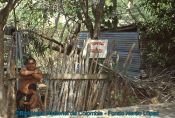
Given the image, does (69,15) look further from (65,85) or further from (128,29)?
(65,85)

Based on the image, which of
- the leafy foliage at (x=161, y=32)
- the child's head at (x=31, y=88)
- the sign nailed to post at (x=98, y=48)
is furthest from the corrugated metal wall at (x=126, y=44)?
the child's head at (x=31, y=88)

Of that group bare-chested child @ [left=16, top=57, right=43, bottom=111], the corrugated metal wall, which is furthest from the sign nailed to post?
the corrugated metal wall

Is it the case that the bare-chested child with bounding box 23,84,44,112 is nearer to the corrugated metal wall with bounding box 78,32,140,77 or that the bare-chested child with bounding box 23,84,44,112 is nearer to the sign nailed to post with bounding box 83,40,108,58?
the sign nailed to post with bounding box 83,40,108,58

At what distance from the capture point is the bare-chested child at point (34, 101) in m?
6.41

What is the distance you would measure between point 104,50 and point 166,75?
2.93 m

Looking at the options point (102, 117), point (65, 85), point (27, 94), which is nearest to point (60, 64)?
point (65, 85)

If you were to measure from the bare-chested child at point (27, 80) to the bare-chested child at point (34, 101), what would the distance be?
69 millimetres

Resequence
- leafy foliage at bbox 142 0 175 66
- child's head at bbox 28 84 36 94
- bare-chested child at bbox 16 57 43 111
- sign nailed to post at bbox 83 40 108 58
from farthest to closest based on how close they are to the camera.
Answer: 1. leafy foliage at bbox 142 0 175 66
2. sign nailed to post at bbox 83 40 108 58
3. child's head at bbox 28 84 36 94
4. bare-chested child at bbox 16 57 43 111

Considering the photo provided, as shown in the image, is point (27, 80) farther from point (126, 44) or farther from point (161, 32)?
point (161, 32)

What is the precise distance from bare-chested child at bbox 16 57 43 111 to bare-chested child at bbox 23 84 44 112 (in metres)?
0.07

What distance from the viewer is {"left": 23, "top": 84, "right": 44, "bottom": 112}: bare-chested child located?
6.41m

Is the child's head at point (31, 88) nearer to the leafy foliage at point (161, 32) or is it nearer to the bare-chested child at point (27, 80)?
the bare-chested child at point (27, 80)

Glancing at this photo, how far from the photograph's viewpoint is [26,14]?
37.0 feet

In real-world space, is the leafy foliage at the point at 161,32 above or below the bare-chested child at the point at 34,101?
above
